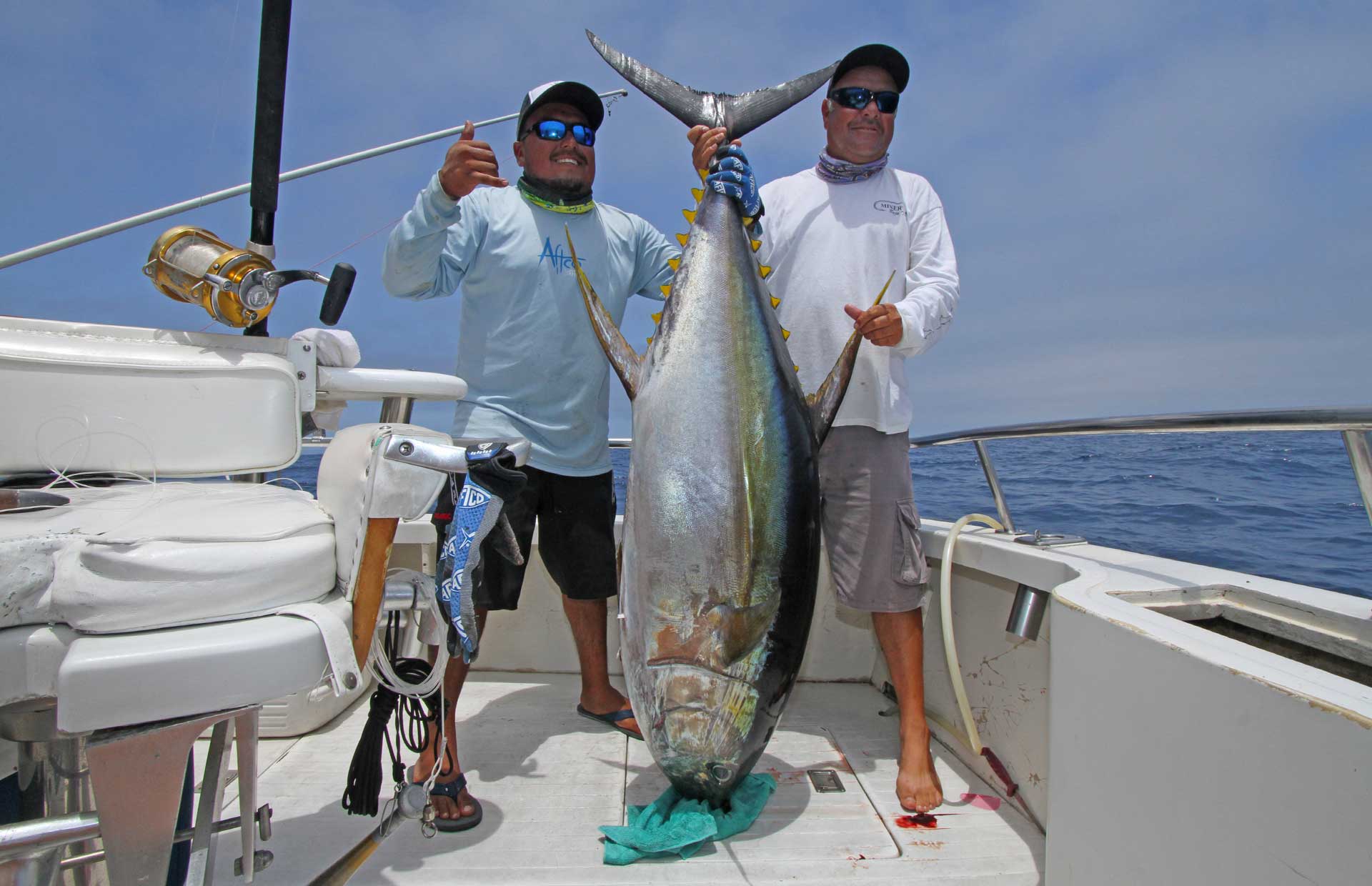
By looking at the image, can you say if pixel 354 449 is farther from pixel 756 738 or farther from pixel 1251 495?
pixel 1251 495

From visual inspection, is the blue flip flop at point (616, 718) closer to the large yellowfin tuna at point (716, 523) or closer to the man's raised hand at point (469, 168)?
the large yellowfin tuna at point (716, 523)

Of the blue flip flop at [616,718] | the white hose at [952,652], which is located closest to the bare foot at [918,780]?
the white hose at [952,652]

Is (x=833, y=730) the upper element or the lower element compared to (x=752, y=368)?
lower

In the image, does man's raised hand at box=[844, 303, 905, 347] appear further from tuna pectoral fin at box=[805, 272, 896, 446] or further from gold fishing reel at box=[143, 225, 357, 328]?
gold fishing reel at box=[143, 225, 357, 328]

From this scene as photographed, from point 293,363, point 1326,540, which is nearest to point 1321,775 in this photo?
point 293,363

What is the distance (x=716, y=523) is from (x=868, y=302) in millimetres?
955

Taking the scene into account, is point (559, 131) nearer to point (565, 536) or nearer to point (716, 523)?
point (565, 536)

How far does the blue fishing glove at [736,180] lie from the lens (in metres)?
2.01

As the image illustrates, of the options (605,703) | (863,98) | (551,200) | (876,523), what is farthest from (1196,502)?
(551,200)

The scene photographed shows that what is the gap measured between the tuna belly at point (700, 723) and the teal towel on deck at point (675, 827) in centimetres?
11

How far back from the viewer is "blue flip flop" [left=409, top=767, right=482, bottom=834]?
71.4 inches

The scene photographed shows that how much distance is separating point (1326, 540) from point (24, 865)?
9.48 meters

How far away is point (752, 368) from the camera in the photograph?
1.85 meters

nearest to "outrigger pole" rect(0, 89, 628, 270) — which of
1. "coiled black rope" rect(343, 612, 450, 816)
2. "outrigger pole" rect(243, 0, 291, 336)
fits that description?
"outrigger pole" rect(243, 0, 291, 336)
